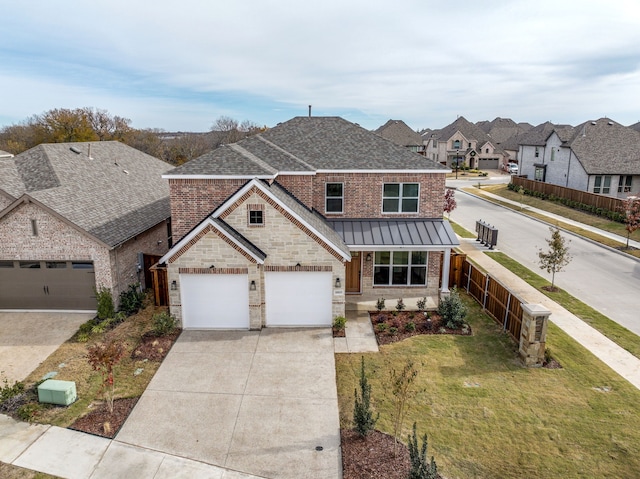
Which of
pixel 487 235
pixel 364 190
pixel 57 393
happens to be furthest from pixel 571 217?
pixel 57 393

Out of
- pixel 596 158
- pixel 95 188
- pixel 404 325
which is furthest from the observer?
pixel 596 158

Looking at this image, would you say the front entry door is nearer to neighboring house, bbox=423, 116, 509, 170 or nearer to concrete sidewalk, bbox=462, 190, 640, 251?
concrete sidewalk, bbox=462, 190, 640, 251

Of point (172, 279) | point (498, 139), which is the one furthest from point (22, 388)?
point (498, 139)

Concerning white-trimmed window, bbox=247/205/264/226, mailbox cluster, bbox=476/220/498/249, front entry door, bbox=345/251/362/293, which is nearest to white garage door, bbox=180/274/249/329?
white-trimmed window, bbox=247/205/264/226

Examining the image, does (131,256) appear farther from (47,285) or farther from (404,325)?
(404,325)

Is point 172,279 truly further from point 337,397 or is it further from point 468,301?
point 468,301
